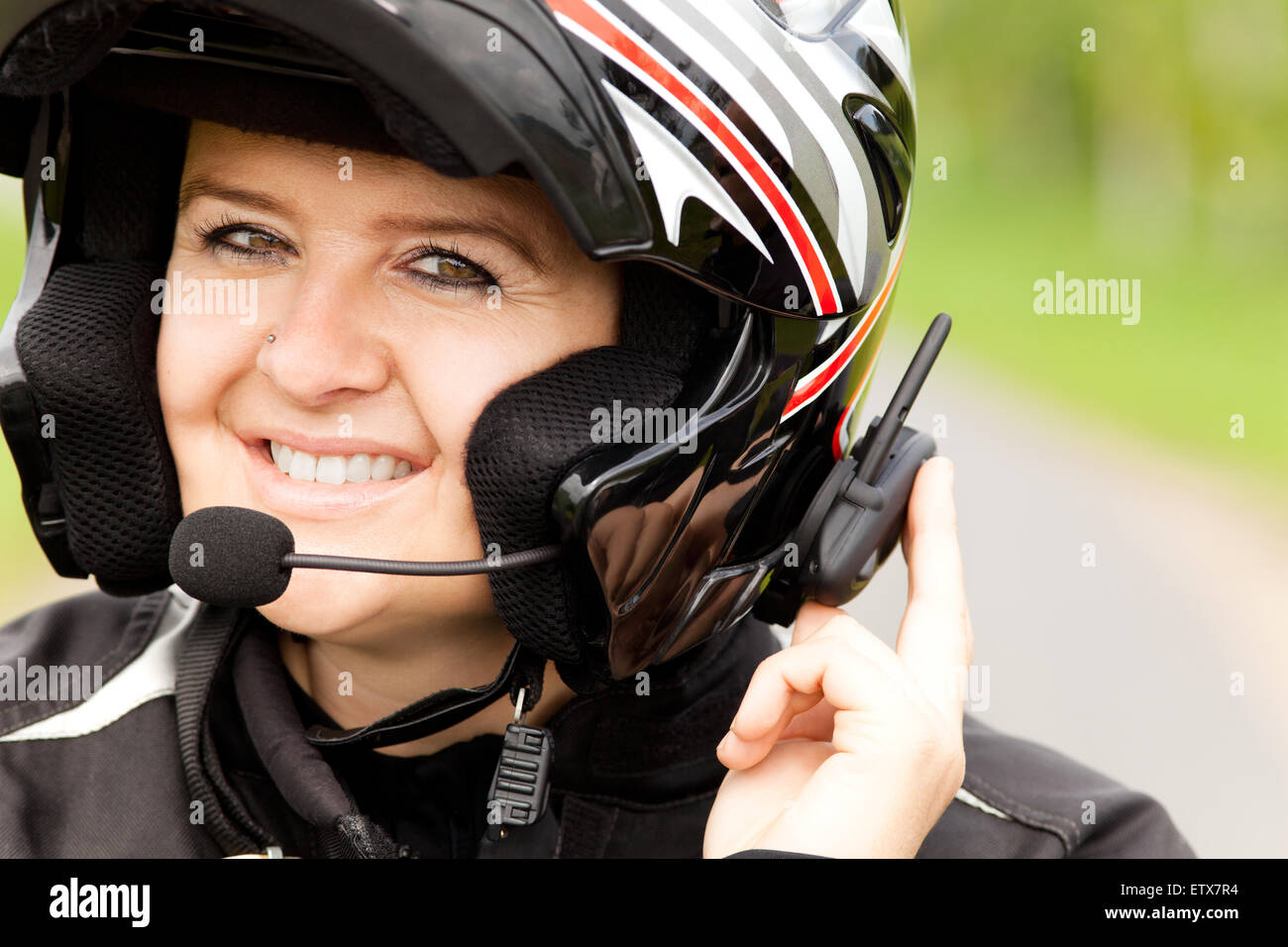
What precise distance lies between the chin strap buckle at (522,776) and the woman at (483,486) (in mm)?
15

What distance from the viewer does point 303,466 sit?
60.6 inches

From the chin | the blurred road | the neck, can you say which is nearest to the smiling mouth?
the chin

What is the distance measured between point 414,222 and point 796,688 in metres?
0.64

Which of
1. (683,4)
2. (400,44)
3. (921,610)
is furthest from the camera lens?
(921,610)

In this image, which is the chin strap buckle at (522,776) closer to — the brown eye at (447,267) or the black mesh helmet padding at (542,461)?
the black mesh helmet padding at (542,461)

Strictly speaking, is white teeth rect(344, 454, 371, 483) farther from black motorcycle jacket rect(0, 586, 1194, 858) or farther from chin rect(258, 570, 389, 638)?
black motorcycle jacket rect(0, 586, 1194, 858)

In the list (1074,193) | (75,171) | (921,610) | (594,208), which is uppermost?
(1074,193)

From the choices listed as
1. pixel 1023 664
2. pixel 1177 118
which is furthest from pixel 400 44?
pixel 1177 118

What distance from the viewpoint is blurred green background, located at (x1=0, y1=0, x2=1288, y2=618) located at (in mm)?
6160

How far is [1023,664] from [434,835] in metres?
2.53

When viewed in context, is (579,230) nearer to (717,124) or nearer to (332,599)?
(717,124)

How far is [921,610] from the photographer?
5.46ft

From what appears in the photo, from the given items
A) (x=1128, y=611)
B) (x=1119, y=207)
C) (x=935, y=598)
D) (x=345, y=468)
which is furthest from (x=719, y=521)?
(x=1119, y=207)
